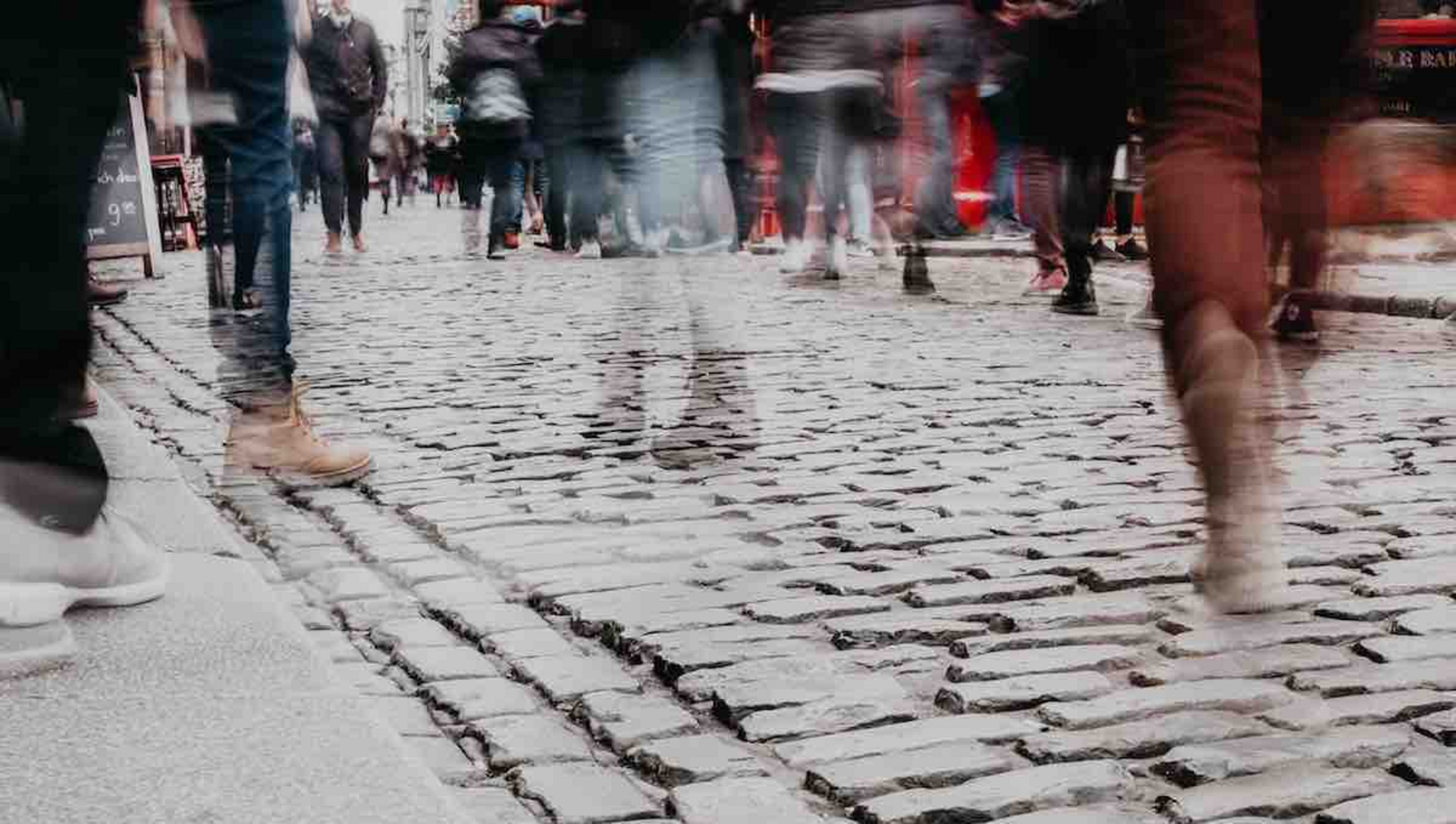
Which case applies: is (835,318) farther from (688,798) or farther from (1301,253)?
(688,798)

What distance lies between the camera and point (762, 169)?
17.4 meters

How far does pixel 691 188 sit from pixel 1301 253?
2.17 metres

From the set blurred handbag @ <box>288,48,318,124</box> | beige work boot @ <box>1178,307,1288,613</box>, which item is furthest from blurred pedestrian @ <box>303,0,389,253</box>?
beige work boot @ <box>1178,307,1288,613</box>

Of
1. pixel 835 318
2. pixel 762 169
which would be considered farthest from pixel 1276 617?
pixel 762 169

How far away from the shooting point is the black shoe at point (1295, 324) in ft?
23.6

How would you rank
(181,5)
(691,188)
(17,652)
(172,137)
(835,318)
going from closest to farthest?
(17,652) < (181,5) < (691,188) < (835,318) < (172,137)

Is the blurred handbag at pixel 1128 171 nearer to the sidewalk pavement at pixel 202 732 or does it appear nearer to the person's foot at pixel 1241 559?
the person's foot at pixel 1241 559

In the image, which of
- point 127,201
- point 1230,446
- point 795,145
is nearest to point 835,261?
point 795,145

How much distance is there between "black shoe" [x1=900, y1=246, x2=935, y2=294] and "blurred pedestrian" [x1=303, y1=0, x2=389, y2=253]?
552cm

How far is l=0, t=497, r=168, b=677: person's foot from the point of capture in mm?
2752

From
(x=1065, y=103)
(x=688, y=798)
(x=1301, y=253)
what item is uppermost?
(x=1065, y=103)

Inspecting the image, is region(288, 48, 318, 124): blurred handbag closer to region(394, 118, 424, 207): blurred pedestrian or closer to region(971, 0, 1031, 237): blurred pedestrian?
region(971, 0, 1031, 237): blurred pedestrian

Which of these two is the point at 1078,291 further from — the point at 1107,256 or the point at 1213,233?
the point at 1213,233

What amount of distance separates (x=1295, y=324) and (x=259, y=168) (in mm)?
4106
